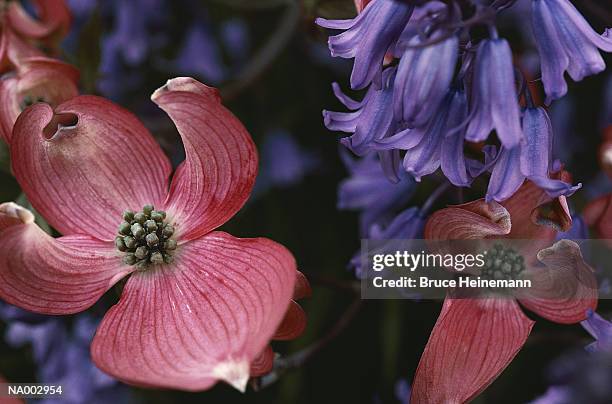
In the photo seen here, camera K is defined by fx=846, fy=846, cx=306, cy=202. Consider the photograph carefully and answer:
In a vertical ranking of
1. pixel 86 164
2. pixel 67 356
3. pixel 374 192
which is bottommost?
pixel 67 356

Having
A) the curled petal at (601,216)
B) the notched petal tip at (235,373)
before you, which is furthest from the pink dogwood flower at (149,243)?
the curled petal at (601,216)

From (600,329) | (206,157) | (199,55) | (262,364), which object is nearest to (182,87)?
(206,157)

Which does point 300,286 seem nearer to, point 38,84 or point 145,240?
point 145,240

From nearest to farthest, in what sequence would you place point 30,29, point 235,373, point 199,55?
point 235,373, point 30,29, point 199,55

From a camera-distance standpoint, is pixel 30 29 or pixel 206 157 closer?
pixel 206 157

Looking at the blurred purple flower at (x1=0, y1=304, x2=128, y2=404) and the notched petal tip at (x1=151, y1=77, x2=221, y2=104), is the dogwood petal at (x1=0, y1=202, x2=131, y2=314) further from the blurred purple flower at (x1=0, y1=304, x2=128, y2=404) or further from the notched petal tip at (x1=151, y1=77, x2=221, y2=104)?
the blurred purple flower at (x1=0, y1=304, x2=128, y2=404)
